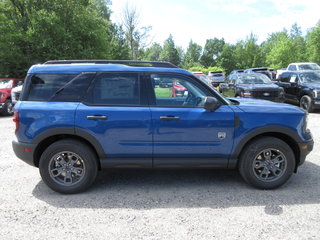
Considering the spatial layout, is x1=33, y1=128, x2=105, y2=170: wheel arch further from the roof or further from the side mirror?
the side mirror

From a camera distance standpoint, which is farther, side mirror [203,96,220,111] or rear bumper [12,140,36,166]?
rear bumper [12,140,36,166]

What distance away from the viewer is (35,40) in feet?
53.9

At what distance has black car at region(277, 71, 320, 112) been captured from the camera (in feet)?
33.3

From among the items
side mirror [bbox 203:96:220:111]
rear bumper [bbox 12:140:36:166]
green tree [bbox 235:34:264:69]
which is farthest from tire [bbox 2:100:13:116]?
green tree [bbox 235:34:264:69]

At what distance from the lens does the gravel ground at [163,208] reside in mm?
2762

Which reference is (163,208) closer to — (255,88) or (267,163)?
(267,163)

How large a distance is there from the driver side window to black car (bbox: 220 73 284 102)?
611cm

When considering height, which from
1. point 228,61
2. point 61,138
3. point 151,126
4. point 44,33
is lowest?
point 61,138

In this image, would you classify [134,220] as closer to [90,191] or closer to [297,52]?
[90,191]

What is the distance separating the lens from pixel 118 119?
3.50 m

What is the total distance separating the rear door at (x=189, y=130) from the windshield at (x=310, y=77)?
927 cm

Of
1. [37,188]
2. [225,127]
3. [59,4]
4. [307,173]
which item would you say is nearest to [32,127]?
[37,188]

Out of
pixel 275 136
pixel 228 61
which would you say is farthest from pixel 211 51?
pixel 275 136

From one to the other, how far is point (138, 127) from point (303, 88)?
969cm
